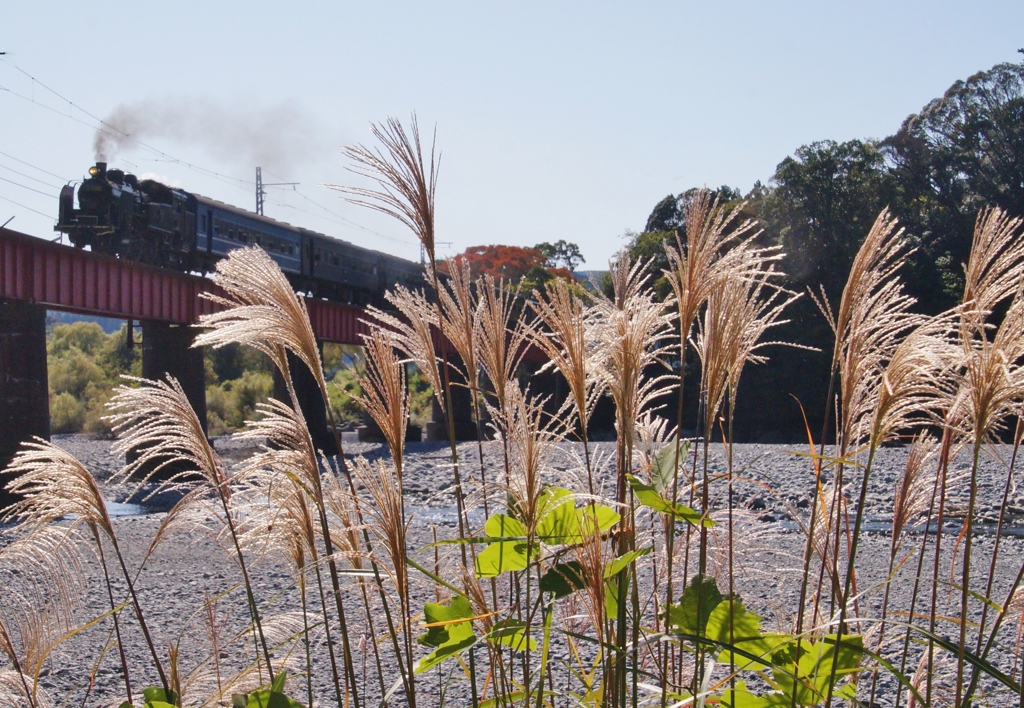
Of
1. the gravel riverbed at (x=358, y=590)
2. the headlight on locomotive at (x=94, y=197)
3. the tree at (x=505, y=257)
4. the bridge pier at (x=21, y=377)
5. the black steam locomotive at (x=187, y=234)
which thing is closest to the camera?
the gravel riverbed at (x=358, y=590)

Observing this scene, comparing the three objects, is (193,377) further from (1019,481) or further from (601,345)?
(601,345)

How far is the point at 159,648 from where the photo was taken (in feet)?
23.6

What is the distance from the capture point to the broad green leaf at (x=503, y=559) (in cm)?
194

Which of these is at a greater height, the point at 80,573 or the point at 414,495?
the point at 80,573

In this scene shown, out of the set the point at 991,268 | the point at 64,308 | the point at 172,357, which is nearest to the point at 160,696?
the point at 991,268

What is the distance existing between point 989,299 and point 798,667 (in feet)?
2.76

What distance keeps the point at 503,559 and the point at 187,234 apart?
83.4ft

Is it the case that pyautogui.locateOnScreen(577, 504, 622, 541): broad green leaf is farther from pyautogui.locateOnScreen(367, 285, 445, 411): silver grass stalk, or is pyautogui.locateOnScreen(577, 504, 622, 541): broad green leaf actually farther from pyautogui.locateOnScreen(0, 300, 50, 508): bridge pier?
pyautogui.locateOnScreen(0, 300, 50, 508): bridge pier

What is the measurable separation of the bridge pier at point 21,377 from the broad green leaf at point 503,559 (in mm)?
17602

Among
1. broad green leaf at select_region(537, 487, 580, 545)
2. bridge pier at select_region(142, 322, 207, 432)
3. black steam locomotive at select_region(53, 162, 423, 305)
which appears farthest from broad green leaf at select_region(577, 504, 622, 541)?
bridge pier at select_region(142, 322, 207, 432)

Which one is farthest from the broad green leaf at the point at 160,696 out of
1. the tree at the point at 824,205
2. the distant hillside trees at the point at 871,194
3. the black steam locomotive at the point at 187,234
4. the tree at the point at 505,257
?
the tree at the point at 505,257

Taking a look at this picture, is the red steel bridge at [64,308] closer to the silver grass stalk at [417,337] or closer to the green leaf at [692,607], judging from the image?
the silver grass stalk at [417,337]

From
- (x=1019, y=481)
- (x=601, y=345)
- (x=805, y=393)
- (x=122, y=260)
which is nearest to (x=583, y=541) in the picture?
(x=601, y=345)

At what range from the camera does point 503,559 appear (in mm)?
1979
